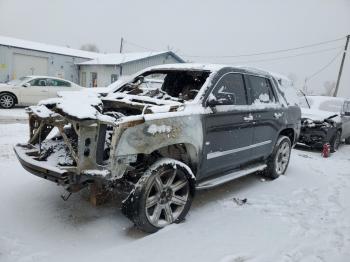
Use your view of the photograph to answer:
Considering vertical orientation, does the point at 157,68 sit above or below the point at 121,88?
above

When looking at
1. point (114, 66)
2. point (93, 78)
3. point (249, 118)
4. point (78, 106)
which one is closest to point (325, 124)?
point (249, 118)

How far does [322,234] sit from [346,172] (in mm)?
4062

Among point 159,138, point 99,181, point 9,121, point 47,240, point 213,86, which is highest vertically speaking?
point 213,86

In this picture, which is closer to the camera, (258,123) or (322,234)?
(322,234)

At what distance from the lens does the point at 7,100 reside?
12.9 meters

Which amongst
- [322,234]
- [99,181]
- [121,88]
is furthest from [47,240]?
[322,234]

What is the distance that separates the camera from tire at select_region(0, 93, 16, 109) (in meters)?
12.9

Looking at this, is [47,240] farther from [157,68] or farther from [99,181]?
[157,68]

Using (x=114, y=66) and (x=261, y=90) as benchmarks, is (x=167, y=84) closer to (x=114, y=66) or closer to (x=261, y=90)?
(x=261, y=90)

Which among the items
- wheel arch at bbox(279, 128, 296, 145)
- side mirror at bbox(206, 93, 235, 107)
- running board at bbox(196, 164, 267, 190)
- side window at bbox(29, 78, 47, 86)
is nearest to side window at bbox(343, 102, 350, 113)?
wheel arch at bbox(279, 128, 296, 145)

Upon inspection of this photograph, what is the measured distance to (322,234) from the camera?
12.9 feet

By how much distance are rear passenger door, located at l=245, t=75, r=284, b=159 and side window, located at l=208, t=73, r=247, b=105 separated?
23 centimetres

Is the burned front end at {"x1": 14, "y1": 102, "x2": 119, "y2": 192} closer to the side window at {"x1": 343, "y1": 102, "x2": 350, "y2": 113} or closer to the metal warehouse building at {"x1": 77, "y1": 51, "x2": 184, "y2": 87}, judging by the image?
the side window at {"x1": 343, "y1": 102, "x2": 350, "y2": 113}

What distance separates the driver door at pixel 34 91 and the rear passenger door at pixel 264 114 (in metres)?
10.5
